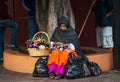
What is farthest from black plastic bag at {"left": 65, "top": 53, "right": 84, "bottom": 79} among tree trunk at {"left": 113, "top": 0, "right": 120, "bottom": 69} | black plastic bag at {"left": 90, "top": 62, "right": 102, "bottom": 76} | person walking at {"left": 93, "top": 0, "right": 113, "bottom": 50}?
person walking at {"left": 93, "top": 0, "right": 113, "bottom": 50}

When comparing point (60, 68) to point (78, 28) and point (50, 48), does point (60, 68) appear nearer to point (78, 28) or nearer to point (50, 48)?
point (50, 48)

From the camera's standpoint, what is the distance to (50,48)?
9.12 meters

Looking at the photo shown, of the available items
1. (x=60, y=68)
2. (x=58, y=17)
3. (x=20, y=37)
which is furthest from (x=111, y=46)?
(x=20, y=37)

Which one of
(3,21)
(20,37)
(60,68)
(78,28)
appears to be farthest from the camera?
(20,37)

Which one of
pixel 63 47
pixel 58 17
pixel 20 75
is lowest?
pixel 20 75

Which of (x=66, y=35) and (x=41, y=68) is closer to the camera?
(x=41, y=68)

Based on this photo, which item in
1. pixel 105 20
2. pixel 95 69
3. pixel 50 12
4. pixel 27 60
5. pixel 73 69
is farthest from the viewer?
pixel 105 20

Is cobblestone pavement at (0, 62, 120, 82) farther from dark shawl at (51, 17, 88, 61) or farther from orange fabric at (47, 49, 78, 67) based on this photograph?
dark shawl at (51, 17, 88, 61)

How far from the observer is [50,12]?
9.73 meters

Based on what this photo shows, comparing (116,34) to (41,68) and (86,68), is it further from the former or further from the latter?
(41,68)

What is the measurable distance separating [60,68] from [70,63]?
236 millimetres

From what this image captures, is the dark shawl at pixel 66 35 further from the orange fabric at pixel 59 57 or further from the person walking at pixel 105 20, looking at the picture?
the person walking at pixel 105 20

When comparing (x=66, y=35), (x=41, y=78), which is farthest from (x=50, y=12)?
(x=41, y=78)

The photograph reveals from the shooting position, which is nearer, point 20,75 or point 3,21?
point 20,75
